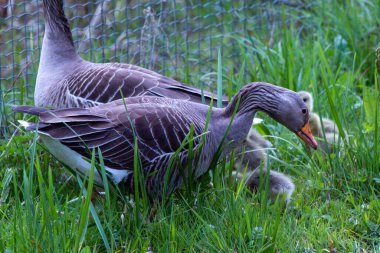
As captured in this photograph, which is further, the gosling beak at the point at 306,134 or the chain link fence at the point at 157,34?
the chain link fence at the point at 157,34

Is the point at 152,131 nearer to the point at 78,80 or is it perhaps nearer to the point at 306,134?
the point at 306,134

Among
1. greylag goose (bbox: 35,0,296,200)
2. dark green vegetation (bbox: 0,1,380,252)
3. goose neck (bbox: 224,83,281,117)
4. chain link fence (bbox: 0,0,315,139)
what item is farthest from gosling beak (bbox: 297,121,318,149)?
chain link fence (bbox: 0,0,315,139)

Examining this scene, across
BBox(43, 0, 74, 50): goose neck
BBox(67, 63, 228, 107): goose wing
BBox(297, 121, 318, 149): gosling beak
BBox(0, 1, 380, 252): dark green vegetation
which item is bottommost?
BBox(0, 1, 380, 252): dark green vegetation

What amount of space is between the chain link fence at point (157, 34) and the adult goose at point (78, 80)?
46cm

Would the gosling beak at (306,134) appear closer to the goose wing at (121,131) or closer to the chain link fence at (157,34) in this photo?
the goose wing at (121,131)

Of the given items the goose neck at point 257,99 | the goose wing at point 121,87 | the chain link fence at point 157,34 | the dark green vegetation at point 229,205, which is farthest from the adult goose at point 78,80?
the goose neck at point 257,99

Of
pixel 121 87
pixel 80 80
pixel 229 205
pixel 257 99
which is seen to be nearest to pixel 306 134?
pixel 257 99

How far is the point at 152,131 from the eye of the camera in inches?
156

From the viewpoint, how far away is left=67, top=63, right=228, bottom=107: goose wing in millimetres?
4719

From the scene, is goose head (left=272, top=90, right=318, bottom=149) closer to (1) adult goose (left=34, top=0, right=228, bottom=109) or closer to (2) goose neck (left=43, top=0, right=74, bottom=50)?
(1) adult goose (left=34, top=0, right=228, bottom=109)

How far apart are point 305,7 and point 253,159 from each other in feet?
9.97

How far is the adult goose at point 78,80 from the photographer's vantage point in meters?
4.74

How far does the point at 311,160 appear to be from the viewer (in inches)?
187

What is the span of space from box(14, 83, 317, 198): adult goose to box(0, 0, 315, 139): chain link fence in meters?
1.66
